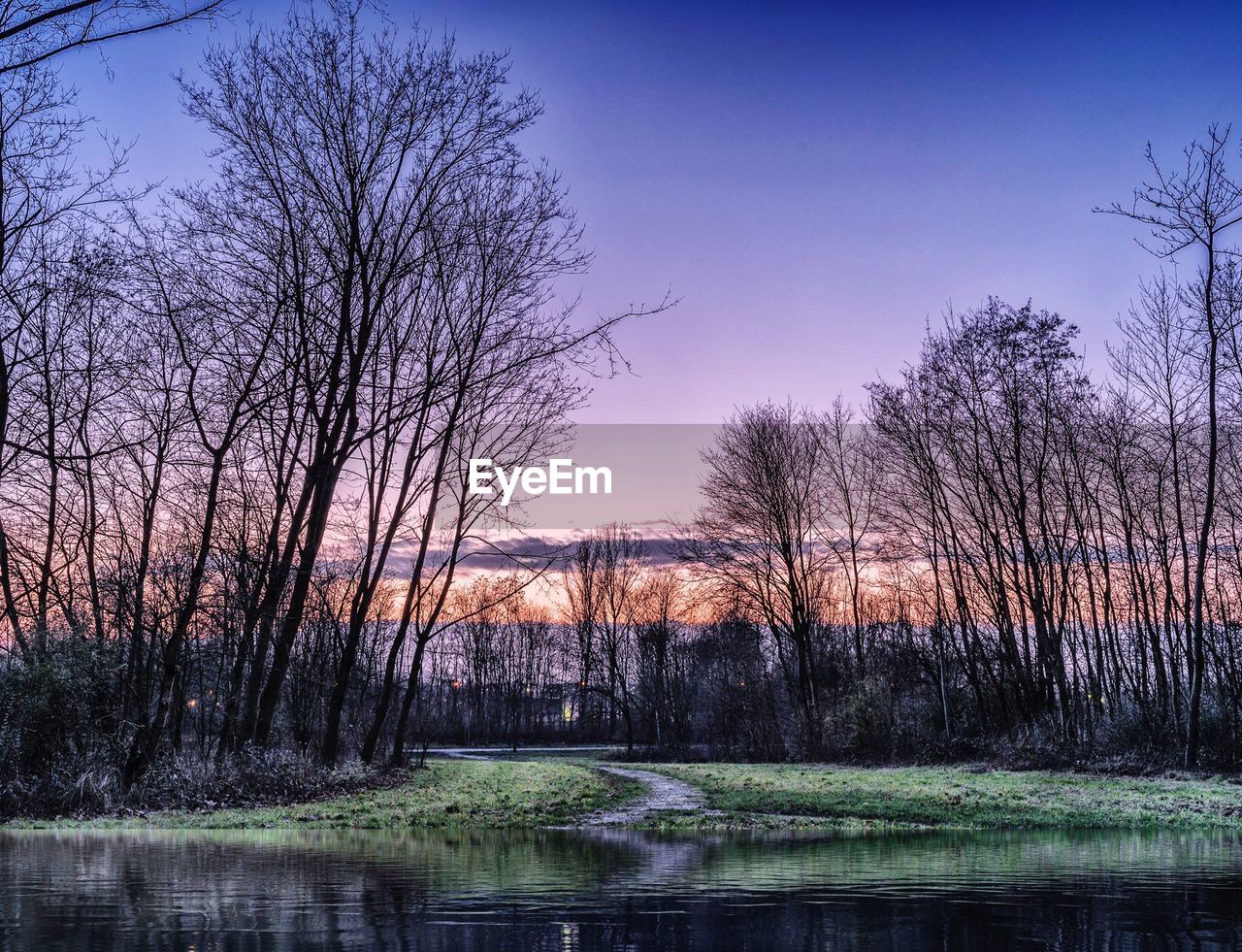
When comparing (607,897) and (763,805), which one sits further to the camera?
(763,805)

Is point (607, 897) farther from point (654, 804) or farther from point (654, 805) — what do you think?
point (654, 804)

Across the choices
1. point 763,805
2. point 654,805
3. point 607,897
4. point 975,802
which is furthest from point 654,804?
point 607,897

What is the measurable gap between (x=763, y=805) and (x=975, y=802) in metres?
3.09

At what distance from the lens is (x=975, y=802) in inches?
535

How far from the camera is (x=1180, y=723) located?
22625 mm

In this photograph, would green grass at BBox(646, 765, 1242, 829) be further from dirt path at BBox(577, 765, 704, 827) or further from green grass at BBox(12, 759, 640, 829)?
green grass at BBox(12, 759, 640, 829)

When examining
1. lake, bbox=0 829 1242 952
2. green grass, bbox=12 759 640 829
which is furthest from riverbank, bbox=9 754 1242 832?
lake, bbox=0 829 1242 952

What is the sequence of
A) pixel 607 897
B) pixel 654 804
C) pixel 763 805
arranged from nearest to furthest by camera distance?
pixel 607 897, pixel 763 805, pixel 654 804

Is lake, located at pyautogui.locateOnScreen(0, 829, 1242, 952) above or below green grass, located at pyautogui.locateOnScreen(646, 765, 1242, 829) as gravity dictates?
above

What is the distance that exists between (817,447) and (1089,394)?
36.2 feet

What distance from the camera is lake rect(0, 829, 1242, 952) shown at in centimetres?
296

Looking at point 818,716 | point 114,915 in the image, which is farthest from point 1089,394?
point 114,915

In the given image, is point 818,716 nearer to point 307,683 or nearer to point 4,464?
point 307,683

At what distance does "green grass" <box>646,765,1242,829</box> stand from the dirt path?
37 cm
